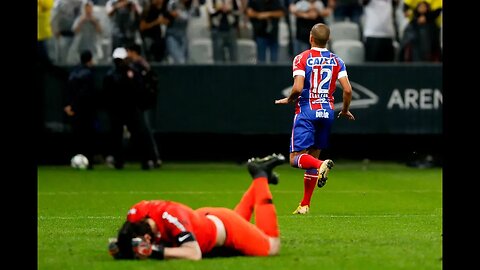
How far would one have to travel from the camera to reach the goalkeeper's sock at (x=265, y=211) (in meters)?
9.78

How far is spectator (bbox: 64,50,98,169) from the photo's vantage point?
22906 millimetres

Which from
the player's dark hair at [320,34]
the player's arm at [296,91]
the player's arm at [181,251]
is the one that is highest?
the player's dark hair at [320,34]

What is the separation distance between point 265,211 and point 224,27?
14.1m

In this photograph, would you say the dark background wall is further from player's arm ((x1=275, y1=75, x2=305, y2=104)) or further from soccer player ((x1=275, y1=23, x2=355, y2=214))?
player's arm ((x1=275, y1=75, x2=305, y2=104))

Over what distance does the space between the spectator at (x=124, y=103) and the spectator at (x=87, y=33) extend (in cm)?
106

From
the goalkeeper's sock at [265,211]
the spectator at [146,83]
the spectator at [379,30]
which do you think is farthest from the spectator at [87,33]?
the goalkeeper's sock at [265,211]

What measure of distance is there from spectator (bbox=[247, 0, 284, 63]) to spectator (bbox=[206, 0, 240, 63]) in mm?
385

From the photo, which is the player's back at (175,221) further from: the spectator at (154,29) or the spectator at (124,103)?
the spectator at (154,29)

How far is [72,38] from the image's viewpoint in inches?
952

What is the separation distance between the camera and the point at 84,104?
23.1 m

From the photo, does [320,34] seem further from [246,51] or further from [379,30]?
[246,51]

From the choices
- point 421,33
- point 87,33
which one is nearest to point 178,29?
point 87,33

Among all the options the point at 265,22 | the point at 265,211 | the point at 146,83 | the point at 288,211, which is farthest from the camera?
the point at 265,22

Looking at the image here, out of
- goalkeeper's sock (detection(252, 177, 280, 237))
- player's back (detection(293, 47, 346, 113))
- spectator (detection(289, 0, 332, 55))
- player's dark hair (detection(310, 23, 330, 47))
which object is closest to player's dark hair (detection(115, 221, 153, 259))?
goalkeeper's sock (detection(252, 177, 280, 237))
